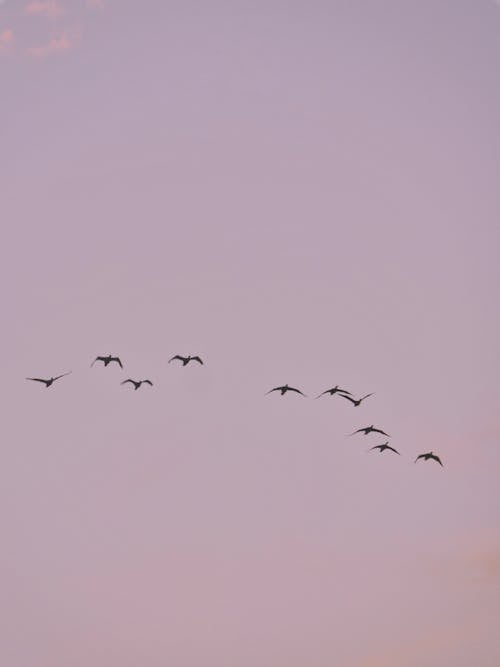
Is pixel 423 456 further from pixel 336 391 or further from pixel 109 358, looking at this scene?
pixel 109 358

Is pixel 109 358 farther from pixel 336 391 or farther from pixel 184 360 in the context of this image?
pixel 336 391

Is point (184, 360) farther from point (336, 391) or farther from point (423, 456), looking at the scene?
point (423, 456)

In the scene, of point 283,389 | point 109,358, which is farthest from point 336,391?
point 109,358

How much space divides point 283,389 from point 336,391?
6619 millimetres

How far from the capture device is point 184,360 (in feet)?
385

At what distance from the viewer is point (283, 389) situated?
114 meters

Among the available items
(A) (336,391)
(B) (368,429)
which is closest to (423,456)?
(B) (368,429)

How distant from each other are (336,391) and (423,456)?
49.1 feet

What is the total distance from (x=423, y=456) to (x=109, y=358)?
40.5 m

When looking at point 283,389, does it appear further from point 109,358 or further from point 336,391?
point 109,358

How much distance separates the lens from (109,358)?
116 meters

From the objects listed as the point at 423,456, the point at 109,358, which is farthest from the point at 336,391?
the point at 109,358

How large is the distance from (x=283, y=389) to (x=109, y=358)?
2165cm

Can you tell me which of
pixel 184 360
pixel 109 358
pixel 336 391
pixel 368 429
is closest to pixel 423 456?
pixel 368 429
